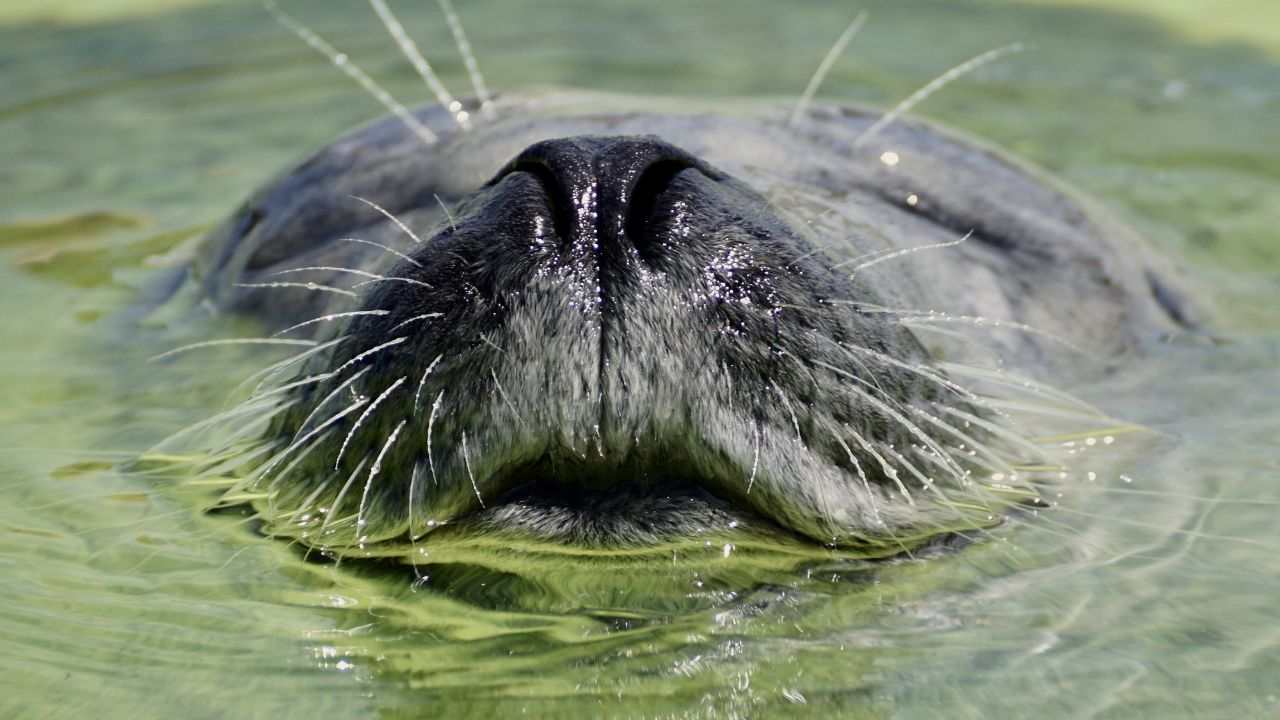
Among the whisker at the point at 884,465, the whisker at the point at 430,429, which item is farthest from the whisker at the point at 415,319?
the whisker at the point at 884,465

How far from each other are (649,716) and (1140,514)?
3.69 feet

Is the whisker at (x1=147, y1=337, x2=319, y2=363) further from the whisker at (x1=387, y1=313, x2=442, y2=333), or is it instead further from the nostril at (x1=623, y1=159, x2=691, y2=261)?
the nostril at (x1=623, y1=159, x2=691, y2=261)

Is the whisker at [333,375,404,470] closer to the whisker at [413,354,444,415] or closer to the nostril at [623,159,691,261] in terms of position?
the whisker at [413,354,444,415]

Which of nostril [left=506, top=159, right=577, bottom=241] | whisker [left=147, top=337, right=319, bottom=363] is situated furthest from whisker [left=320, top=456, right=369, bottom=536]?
nostril [left=506, top=159, right=577, bottom=241]

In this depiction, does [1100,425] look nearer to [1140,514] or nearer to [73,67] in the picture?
[1140,514]

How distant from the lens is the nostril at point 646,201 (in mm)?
2355

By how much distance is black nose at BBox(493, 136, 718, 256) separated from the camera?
2.34m

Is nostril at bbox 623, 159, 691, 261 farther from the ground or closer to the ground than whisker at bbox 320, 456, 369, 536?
farther from the ground

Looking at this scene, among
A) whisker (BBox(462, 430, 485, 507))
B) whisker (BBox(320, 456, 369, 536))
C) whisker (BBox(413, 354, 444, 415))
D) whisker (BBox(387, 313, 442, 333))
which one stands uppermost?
whisker (BBox(387, 313, 442, 333))

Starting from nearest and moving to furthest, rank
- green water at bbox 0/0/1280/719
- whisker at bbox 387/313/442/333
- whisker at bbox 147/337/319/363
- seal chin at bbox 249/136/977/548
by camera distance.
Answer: green water at bbox 0/0/1280/719
seal chin at bbox 249/136/977/548
whisker at bbox 387/313/442/333
whisker at bbox 147/337/319/363

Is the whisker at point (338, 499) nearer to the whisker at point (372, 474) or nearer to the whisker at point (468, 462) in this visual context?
the whisker at point (372, 474)

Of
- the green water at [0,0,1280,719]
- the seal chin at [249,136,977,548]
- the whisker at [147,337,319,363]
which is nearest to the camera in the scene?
the green water at [0,0,1280,719]

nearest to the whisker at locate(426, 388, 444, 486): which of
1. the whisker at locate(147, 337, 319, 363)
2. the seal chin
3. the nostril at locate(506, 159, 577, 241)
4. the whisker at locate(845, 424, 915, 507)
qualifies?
the seal chin

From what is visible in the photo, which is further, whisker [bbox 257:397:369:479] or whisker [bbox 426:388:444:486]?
whisker [bbox 257:397:369:479]
